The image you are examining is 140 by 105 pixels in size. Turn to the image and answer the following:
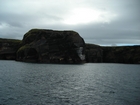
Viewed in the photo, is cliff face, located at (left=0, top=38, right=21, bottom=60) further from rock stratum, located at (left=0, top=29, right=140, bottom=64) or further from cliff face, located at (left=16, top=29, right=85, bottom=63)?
cliff face, located at (left=16, top=29, right=85, bottom=63)

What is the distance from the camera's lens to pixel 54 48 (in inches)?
6206

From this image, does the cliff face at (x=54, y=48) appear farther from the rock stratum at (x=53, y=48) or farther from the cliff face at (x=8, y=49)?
the cliff face at (x=8, y=49)

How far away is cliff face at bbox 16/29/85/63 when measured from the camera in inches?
6024

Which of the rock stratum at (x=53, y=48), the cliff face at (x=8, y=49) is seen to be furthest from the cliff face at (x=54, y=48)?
the cliff face at (x=8, y=49)

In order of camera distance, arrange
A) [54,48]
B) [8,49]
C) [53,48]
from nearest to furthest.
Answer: [53,48] → [54,48] → [8,49]

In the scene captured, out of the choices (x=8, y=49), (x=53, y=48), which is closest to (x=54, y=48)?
(x=53, y=48)

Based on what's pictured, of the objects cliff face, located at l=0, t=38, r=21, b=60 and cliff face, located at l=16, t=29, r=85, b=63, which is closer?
cliff face, located at l=16, t=29, r=85, b=63

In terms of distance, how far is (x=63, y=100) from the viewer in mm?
26875

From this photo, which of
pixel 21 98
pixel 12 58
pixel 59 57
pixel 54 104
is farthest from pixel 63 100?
pixel 12 58

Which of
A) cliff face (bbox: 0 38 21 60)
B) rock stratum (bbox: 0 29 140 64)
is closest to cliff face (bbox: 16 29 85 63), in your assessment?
rock stratum (bbox: 0 29 140 64)

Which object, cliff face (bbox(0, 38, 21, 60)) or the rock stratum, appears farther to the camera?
cliff face (bbox(0, 38, 21, 60))

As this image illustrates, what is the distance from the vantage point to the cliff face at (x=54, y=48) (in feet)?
502

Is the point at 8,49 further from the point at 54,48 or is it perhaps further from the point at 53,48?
the point at 54,48

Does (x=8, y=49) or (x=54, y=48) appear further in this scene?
(x=8, y=49)
